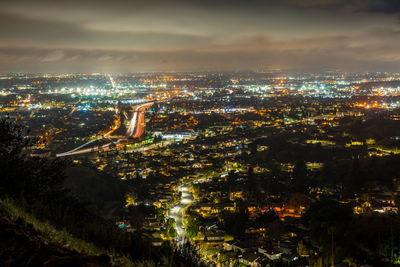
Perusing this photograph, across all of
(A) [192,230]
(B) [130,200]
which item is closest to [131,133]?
(B) [130,200]

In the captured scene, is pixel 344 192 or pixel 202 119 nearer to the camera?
pixel 344 192

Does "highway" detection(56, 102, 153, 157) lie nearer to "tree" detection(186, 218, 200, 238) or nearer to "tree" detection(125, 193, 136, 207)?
"tree" detection(125, 193, 136, 207)

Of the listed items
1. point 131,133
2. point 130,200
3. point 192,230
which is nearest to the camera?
point 192,230

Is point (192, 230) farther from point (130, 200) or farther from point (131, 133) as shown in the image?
point (131, 133)

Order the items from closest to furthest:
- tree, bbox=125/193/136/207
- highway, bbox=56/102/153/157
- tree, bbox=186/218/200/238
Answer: tree, bbox=186/218/200/238, tree, bbox=125/193/136/207, highway, bbox=56/102/153/157

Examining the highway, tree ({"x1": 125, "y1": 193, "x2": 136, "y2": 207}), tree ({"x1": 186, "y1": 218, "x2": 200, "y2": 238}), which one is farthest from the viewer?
the highway

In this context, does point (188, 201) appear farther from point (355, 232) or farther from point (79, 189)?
point (355, 232)

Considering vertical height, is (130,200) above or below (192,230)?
below

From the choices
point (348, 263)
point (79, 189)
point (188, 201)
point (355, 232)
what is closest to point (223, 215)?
point (188, 201)

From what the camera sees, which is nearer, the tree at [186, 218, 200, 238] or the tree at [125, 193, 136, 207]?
the tree at [186, 218, 200, 238]

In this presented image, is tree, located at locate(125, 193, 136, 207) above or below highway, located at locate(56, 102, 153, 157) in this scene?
below

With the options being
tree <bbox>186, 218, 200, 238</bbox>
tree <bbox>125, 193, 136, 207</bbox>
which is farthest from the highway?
tree <bbox>186, 218, 200, 238</bbox>
